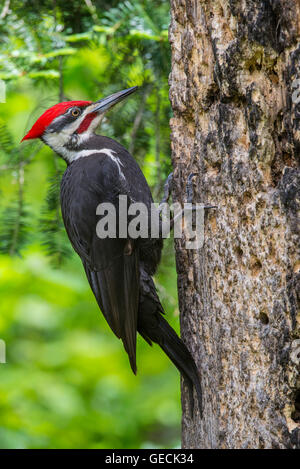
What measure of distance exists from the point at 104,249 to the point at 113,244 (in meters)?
0.05

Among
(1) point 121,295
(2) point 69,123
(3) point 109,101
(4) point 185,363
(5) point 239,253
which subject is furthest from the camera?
(2) point 69,123

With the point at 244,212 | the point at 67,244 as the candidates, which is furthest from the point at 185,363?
the point at 67,244

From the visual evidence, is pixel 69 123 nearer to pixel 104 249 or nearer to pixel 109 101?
pixel 109 101

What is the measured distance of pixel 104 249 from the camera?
99.4 inches

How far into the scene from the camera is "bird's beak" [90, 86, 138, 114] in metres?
2.62

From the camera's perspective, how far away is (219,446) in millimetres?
2014

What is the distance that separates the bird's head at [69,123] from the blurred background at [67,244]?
69 millimetres

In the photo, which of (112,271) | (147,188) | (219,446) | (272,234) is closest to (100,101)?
(147,188)

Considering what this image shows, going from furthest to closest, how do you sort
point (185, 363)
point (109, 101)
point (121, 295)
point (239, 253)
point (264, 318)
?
A: 1. point (109, 101)
2. point (121, 295)
3. point (185, 363)
4. point (239, 253)
5. point (264, 318)

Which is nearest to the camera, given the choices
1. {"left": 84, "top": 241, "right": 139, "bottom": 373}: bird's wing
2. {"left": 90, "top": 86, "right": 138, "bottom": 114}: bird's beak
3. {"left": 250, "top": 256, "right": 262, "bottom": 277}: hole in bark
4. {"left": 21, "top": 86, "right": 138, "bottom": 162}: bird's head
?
{"left": 250, "top": 256, "right": 262, "bottom": 277}: hole in bark

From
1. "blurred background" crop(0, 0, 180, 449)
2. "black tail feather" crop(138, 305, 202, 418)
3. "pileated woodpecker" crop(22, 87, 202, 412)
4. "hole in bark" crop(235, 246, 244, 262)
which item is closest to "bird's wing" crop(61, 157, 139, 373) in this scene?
"pileated woodpecker" crop(22, 87, 202, 412)

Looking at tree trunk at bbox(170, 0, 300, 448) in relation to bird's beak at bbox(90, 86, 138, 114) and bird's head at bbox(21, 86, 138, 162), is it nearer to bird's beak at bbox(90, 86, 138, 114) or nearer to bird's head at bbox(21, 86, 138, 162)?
bird's beak at bbox(90, 86, 138, 114)

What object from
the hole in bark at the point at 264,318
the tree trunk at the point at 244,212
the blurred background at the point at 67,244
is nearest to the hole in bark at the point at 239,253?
the tree trunk at the point at 244,212

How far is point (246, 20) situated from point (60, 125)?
1.29m
